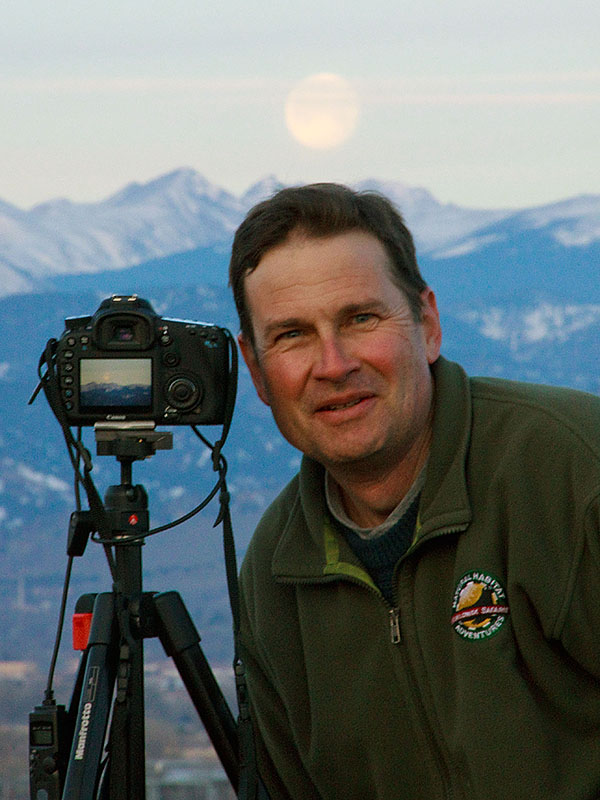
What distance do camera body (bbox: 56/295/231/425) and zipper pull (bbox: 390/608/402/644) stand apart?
Answer: 1.32ft

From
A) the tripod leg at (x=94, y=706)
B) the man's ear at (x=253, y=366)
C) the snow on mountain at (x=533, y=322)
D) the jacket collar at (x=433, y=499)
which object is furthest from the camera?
the snow on mountain at (x=533, y=322)

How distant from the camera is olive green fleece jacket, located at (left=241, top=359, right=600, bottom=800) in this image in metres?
1.49

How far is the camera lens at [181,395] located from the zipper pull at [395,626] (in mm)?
447

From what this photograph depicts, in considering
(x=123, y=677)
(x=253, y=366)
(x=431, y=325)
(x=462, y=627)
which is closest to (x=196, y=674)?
(x=123, y=677)

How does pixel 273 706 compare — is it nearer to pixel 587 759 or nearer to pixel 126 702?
pixel 126 702

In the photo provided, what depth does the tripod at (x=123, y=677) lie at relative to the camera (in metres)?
1.51

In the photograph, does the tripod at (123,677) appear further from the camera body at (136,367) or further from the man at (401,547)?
the man at (401,547)

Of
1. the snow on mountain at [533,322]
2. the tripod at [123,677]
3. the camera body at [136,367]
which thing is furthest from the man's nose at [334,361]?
the snow on mountain at [533,322]

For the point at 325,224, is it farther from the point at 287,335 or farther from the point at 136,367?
the point at 136,367

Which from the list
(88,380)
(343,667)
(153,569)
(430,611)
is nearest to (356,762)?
(343,667)

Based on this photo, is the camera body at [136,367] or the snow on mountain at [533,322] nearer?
the camera body at [136,367]

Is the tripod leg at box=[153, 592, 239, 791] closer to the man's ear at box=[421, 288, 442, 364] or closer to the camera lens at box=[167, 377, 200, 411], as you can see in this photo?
the camera lens at box=[167, 377, 200, 411]

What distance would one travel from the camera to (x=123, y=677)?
153cm

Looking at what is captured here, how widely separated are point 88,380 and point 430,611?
63 centimetres
